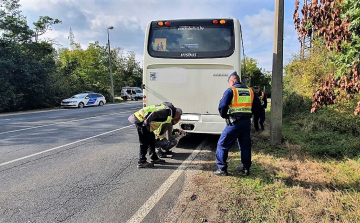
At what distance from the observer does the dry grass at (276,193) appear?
9.82 ft

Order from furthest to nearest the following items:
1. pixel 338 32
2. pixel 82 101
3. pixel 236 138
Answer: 1. pixel 82 101
2. pixel 236 138
3. pixel 338 32

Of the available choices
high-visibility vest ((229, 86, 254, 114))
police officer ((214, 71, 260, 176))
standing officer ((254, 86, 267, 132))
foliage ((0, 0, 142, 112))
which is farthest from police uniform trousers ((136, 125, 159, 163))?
foliage ((0, 0, 142, 112))

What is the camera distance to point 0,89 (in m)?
18.1

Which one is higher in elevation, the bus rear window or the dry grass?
the bus rear window

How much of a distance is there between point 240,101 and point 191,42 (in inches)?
106

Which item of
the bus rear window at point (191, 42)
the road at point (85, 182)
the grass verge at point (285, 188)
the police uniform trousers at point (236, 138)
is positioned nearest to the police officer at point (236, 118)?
the police uniform trousers at point (236, 138)

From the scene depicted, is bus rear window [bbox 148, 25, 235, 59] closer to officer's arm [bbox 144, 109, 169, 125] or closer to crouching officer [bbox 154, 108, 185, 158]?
crouching officer [bbox 154, 108, 185, 158]

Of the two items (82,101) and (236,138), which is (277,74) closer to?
(236,138)

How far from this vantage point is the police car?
73.8ft

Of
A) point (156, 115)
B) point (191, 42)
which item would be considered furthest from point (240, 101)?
point (191, 42)

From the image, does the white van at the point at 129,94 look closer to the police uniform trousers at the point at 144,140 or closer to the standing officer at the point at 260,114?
the standing officer at the point at 260,114

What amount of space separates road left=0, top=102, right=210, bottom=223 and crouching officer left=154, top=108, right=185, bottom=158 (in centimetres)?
30

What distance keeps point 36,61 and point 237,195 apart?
75.5 ft

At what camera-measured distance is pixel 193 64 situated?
6.20m
